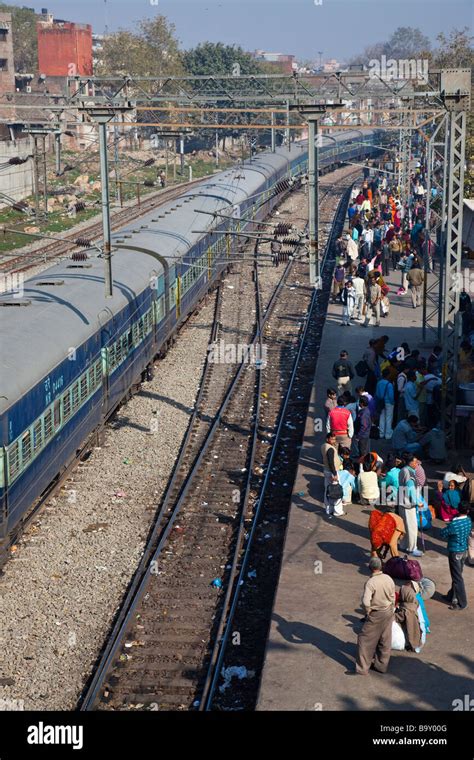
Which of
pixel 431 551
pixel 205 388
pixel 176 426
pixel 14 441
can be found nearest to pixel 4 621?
pixel 14 441

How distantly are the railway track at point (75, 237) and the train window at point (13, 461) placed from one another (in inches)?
605

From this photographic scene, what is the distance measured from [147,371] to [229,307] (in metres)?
8.65

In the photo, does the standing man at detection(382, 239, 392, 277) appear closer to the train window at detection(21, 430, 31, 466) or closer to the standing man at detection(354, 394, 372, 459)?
the standing man at detection(354, 394, 372, 459)

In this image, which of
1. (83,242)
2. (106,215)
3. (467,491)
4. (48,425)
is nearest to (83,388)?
(48,425)

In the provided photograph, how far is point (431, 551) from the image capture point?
14445mm

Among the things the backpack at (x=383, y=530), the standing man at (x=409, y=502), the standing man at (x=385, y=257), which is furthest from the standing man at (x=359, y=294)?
the backpack at (x=383, y=530)

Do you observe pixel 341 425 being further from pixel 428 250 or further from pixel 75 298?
pixel 428 250

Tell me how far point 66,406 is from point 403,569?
6.42 m

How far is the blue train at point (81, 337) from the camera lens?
46.3 feet

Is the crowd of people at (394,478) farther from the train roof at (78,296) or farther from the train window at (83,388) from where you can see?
the train roof at (78,296)

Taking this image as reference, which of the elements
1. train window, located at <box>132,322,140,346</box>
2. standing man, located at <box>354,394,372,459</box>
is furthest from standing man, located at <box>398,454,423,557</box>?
train window, located at <box>132,322,140,346</box>

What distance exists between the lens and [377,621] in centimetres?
1103
